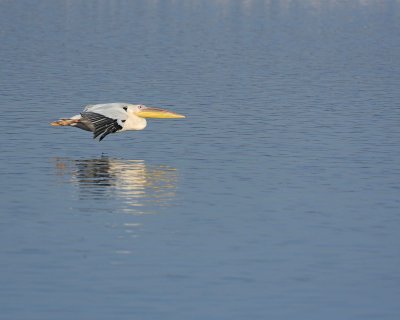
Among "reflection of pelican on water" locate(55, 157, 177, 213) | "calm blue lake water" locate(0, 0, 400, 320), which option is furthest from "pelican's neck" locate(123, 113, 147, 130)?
"reflection of pelican on water" locate(55, 157, 177, 213)

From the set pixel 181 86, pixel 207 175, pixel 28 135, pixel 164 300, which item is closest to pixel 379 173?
pixel 207 175

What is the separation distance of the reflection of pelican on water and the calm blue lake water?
41 mm

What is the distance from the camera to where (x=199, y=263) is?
2088 cm

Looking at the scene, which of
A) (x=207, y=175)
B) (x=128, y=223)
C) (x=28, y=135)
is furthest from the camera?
(x=28, y=135)

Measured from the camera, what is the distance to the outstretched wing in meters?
30.5

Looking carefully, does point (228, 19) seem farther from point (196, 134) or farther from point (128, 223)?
point (128, 223)

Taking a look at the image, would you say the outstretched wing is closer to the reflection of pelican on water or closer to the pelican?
the pelican

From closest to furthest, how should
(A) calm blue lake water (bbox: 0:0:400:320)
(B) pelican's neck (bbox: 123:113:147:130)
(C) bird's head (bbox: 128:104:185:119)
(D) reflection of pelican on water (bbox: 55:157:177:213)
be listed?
(A) calm blue lake water (bbox: 0:0:400:320) < (D) reflection of pelican on water (bbox: 55:157:177:213) < (B) pelican's neck (bbox: 123:113:147:130) < (C) bird's head (bbox: 128:104:185:119)

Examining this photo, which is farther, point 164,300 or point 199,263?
point 199,263

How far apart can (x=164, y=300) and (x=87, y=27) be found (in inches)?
2515

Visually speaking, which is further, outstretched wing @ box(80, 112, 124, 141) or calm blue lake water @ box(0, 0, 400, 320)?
outstretched wing @ box(80, 112, 124, 141)

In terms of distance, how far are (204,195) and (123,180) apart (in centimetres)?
208

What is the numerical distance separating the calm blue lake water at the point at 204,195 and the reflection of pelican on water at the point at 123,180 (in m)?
0.04

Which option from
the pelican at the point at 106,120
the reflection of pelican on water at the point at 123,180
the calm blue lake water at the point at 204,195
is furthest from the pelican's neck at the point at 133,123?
the reflection of pelican on water at the point at 123,180
